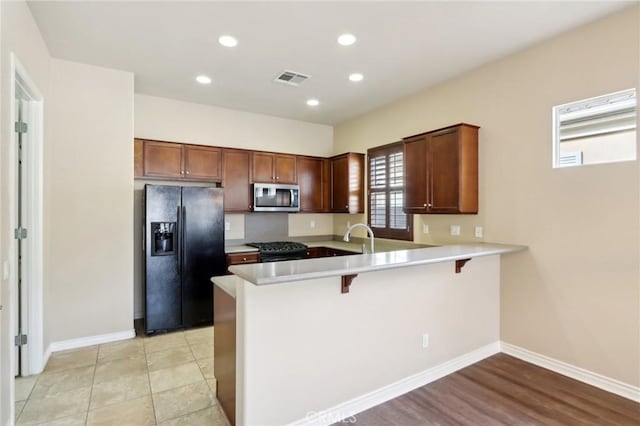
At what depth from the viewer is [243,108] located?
4.88 m

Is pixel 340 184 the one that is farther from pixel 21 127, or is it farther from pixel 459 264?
pixel 21 127

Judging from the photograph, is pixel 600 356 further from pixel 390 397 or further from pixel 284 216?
pixel 284 216

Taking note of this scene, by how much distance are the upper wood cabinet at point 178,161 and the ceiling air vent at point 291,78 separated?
138 cm

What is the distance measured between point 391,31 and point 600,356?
3134 millimetres

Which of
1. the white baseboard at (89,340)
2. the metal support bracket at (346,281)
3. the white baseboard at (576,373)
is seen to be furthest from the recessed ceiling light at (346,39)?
the white baseboard at (89,340)

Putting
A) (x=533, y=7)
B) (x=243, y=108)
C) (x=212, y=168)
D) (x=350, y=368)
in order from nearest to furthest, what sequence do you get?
1. (x=350, y=368)
2. (x=533, y=7)
3. (x=212, y=168)
4. (x=243, y=108)

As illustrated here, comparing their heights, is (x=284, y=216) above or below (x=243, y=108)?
below

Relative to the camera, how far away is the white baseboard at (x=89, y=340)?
3359 millimetres

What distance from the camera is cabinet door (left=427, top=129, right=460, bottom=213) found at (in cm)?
341

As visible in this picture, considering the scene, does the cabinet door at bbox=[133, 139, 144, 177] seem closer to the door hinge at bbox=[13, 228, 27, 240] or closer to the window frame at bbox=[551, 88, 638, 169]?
the door hinge at bbox=[13, 228, 27, 240]

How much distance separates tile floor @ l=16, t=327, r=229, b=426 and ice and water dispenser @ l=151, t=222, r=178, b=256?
3.28 feet

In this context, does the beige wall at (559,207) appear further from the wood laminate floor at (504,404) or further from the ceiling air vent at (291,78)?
the ceiling air vent at (291,78)

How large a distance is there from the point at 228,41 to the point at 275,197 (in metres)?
2.39

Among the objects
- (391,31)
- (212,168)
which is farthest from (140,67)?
(391,31)
